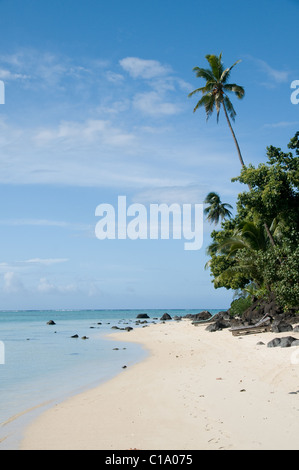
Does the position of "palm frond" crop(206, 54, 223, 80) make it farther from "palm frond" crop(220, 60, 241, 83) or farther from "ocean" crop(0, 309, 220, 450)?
"ocean" crop(0, 309, 220, 450)

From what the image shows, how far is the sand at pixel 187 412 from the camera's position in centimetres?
632

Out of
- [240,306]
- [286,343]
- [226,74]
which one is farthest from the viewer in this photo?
[240,306]

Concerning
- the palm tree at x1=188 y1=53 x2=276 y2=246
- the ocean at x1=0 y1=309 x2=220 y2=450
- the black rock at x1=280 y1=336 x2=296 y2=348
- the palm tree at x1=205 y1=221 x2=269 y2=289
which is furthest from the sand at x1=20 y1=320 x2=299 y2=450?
the palm tree at x1=188 y1=53 x2=276 y2=246

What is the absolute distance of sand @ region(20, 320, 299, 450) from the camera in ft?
20.7

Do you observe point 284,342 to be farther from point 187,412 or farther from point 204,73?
point 204,73

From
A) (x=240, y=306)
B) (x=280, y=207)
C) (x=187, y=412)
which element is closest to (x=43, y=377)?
(x=187, y=412)

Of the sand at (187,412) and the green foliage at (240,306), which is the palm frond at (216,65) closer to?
the green foliage at (240,306)

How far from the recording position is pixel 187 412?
25.7 ft

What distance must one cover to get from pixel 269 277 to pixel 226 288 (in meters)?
22.2

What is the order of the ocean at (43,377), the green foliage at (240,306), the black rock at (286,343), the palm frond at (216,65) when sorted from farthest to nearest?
the green foliage at (240,306) < the palm frond at (216,65) < the black rock at (286,343) < the ocean at (43,377)

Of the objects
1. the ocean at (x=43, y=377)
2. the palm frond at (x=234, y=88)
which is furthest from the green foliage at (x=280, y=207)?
the palm frond at (x=234, y=88)
